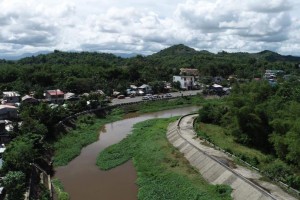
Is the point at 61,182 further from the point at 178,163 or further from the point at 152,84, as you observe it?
the point at 152,84

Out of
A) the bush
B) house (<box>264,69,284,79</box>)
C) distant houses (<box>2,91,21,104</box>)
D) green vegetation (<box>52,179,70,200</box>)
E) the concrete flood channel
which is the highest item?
distant houses (<box>2,91,21,104</box>)

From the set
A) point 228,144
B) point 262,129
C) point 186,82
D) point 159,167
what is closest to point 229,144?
point 228,144

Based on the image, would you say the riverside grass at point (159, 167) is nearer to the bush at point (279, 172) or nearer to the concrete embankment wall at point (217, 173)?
the concrete embankment wall at point (217, 173)

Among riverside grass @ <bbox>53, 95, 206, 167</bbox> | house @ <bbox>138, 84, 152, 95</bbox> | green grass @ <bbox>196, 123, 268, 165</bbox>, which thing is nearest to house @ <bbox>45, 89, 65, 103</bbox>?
riverside grass @ <bbox>53, 95, 206, 167</bbox>

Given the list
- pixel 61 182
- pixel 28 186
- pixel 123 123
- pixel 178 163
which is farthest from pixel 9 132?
pixel 123 123

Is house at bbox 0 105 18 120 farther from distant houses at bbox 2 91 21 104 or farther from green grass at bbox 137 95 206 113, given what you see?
green grass at bbox 137 95 206 113

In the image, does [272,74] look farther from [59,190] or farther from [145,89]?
[59,190]

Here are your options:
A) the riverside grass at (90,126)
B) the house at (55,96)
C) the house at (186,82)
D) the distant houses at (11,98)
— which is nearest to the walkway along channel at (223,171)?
the riverside grass at (90,126)
